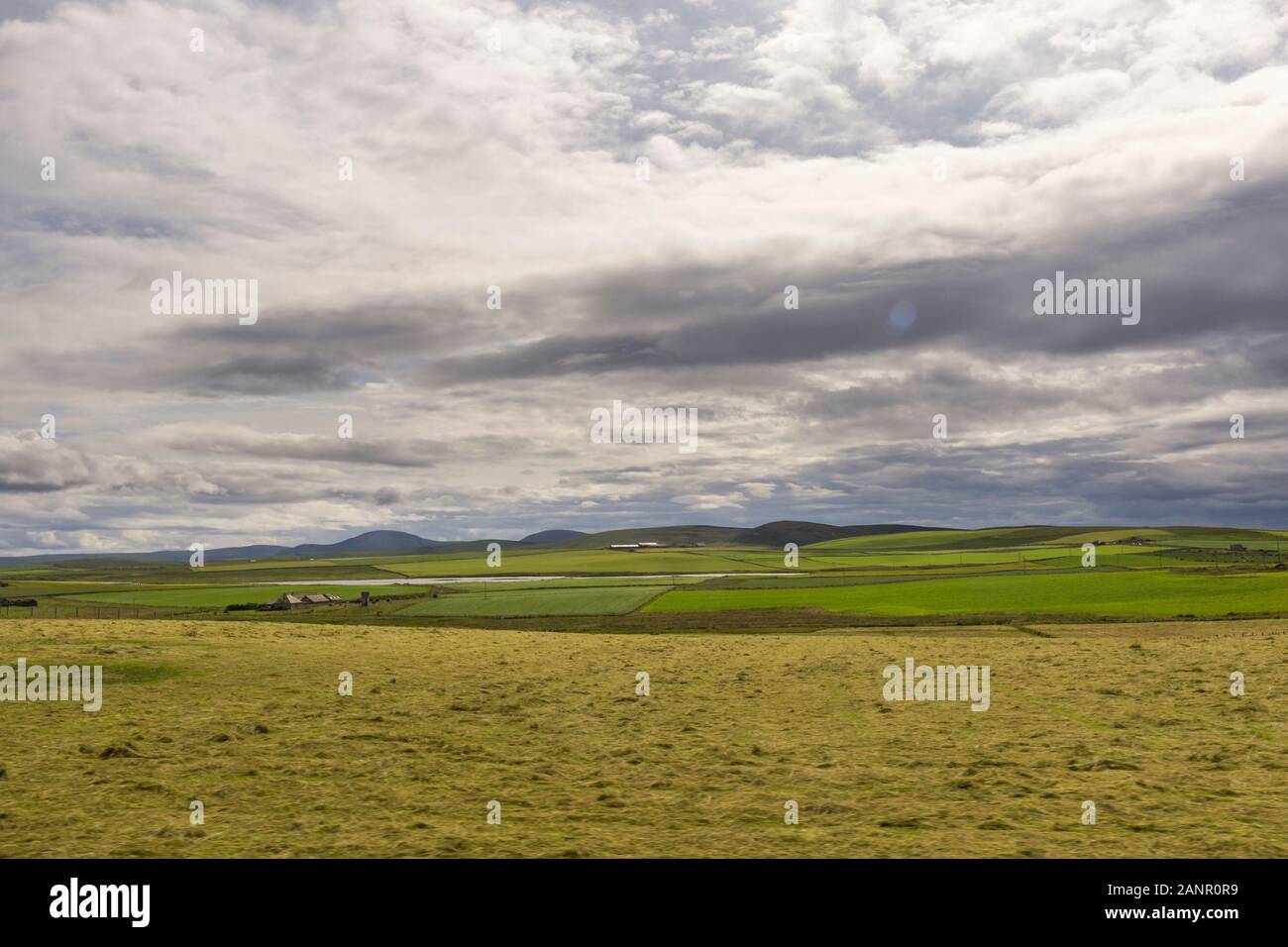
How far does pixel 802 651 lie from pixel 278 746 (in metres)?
28.8

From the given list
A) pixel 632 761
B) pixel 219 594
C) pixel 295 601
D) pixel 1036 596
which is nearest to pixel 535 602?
pixel 295 601

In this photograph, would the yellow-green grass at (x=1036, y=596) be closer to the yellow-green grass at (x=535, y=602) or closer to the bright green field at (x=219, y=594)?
the yellow-green grass at (x=535, y=602)

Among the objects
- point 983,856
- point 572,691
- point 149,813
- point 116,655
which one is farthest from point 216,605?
point 983,856

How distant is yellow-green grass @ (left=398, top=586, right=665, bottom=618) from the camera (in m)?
100

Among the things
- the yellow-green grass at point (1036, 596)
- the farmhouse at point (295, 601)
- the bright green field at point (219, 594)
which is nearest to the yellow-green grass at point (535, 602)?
the yellow-green grass at point (1036, 596)

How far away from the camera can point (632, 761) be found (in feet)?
64.0

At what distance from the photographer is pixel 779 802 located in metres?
15.9

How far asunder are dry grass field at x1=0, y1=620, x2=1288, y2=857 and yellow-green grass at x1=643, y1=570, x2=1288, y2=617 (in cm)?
4690

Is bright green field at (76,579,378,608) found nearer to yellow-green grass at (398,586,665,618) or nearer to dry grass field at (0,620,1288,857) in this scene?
yellow-green grass at (398,586,665,618)

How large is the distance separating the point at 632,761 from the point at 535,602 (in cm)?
9585

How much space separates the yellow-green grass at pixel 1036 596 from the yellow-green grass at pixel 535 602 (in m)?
5.09
